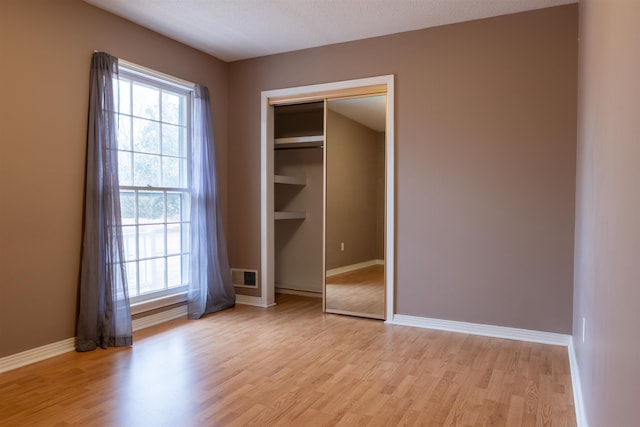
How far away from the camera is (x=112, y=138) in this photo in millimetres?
3463

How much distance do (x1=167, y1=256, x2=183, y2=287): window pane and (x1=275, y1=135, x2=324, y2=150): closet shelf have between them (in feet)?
5.69

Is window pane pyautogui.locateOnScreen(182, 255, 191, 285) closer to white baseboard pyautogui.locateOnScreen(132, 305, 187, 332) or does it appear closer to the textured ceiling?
white baseboard pyautogui.locateOnScreen(132, 305, 187, 332)

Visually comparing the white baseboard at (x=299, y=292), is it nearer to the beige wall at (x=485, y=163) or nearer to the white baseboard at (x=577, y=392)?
the beige wall at (x=485, y=163)

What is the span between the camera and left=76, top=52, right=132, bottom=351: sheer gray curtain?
3.32 metres

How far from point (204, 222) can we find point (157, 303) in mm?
885

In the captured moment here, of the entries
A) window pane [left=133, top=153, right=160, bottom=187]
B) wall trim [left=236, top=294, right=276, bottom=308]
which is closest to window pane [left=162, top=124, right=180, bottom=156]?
window pane [left=133, top=153, right=160, bottom=187]

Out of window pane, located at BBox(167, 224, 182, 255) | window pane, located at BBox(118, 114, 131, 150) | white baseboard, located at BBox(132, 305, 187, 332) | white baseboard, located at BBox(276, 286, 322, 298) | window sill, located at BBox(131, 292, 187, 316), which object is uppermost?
window pane, located at BBox(118, 114, 131, 150)

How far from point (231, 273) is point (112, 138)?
2.04 meters

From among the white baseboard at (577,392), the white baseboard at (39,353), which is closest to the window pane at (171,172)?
the white baseboard at (39,353)

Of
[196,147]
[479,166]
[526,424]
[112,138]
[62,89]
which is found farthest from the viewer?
[196,147]

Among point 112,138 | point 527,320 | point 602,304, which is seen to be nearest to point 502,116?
point 527,320

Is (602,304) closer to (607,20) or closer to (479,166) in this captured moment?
(607,20)

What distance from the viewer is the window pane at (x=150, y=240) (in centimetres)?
389

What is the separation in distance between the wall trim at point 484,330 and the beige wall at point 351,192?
2.23 feet
